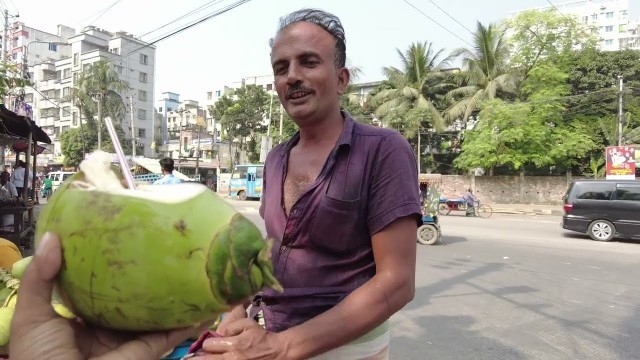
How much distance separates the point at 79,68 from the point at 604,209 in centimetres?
4466

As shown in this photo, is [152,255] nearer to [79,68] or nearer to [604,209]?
[604,209]

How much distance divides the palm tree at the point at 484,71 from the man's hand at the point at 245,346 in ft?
81.9

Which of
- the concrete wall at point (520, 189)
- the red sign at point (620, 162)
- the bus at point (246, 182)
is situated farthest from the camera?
the bus at point (246, 182)

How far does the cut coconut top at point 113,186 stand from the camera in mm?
679

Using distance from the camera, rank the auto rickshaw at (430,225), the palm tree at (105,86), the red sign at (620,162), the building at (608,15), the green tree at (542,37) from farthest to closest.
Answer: the building at (608,15) < the palm tree at (105,86) < the green tree at (542,37) < the red sign at (620,162) < the auto rickshaw at (430,225)

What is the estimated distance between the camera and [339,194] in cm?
120

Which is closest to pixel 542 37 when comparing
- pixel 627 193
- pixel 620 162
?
pixel 620 162

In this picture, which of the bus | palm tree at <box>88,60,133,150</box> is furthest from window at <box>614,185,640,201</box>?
palm tree at <box>88,60,133,150</box>

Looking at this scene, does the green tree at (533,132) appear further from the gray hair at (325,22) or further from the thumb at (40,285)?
the thumb at (40,285)

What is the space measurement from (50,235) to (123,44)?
48494mm

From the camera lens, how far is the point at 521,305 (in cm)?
497

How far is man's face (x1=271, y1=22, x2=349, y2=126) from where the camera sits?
1274 millimetres

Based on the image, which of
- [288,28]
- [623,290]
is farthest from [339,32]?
[623,290]

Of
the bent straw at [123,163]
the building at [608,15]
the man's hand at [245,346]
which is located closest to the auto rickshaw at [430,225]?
the man's hand at [245,346]
